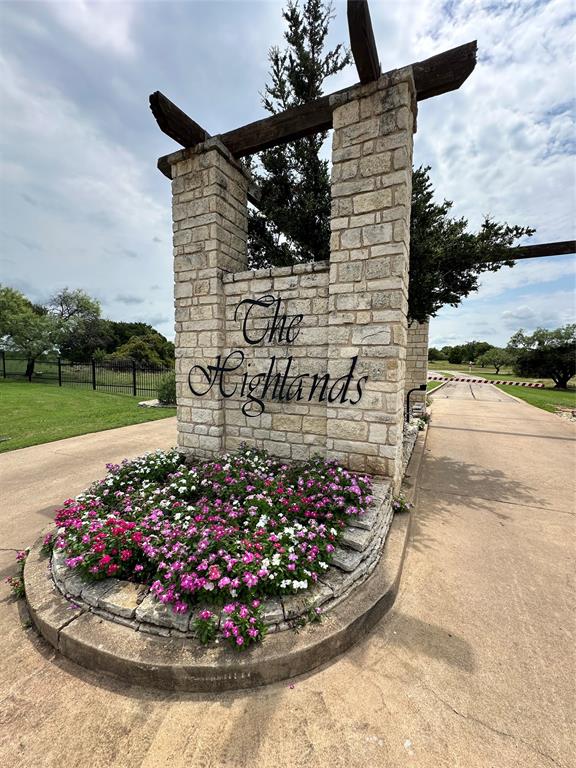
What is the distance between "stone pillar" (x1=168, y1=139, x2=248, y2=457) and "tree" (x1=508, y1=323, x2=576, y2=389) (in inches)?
1298

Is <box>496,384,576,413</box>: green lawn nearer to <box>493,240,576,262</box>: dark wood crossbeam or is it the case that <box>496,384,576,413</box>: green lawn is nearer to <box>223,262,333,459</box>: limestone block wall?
<box>493,240,576,262</box>: dark wood crossbeam

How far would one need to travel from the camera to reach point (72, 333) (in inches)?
1262

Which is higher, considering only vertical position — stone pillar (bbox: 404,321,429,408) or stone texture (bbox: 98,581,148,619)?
stone pillar (bbox: 404,321,429,408)

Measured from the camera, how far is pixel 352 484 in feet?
10.7

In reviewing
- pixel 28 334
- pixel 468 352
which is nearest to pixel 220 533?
pixel 28 334

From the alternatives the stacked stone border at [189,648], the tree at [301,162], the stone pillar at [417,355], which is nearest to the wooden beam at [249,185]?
the tree at [301,162]

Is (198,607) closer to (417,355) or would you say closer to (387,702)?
(387,702)

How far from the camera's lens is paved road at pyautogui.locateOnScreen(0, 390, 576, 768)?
1575 millimetres

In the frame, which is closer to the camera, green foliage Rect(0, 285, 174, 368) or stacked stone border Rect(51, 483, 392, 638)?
stacked stone border Rect(51, 483, 392, 638)

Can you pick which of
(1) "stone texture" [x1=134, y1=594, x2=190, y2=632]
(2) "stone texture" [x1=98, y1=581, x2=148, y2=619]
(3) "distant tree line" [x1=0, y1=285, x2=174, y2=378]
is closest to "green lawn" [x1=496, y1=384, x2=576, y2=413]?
(1) "stone texture" [x1=134, y1=594, x2=190, y2=632]

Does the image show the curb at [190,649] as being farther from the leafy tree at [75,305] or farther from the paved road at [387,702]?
the leafy tree at [75,305]

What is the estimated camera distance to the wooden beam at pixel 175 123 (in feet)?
12.6

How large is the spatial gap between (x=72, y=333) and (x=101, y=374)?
63.6ft

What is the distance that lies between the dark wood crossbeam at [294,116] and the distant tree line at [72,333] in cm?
1831
